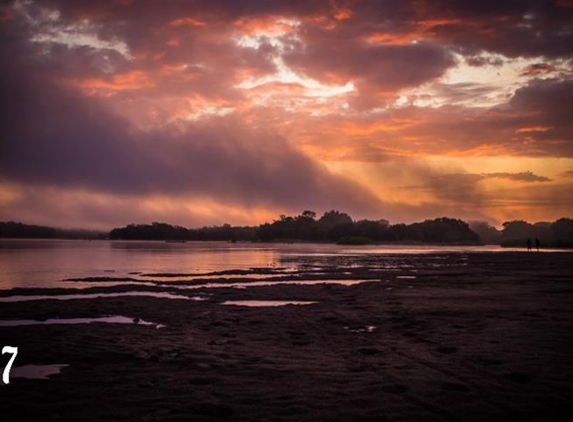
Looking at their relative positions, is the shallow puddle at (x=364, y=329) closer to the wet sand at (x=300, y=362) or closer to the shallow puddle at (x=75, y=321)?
the wet sand at (x=300, y=362)

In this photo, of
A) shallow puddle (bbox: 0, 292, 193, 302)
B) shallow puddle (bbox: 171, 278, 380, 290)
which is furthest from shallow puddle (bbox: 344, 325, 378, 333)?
shallow puddle (bbox: 171, 278, 380, 290)

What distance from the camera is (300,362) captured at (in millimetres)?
10156

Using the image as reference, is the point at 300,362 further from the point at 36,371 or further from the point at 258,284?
the point at 258,284

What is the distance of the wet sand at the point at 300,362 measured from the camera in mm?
7234

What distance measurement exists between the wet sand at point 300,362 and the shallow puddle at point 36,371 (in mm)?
226

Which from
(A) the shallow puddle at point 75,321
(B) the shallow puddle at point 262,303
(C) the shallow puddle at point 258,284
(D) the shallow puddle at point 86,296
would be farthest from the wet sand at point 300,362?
(C) the shallow puddle at point 258,284

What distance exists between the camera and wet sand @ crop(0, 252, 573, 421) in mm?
7234

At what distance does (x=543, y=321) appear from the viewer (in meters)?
14.8

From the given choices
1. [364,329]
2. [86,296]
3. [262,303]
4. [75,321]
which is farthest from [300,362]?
[86,296]

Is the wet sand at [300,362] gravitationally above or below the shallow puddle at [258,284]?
above

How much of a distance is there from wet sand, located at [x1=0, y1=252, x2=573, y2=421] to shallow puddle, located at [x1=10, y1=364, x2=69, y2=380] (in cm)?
23

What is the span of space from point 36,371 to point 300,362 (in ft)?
17.4

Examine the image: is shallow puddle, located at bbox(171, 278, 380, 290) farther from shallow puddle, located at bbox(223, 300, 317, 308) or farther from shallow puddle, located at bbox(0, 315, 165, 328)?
shallow puddle, located at bbox(0, 315, 165, 328)

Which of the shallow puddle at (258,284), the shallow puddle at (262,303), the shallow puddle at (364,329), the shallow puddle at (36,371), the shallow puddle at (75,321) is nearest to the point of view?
the shallow puddle at (36,371)
